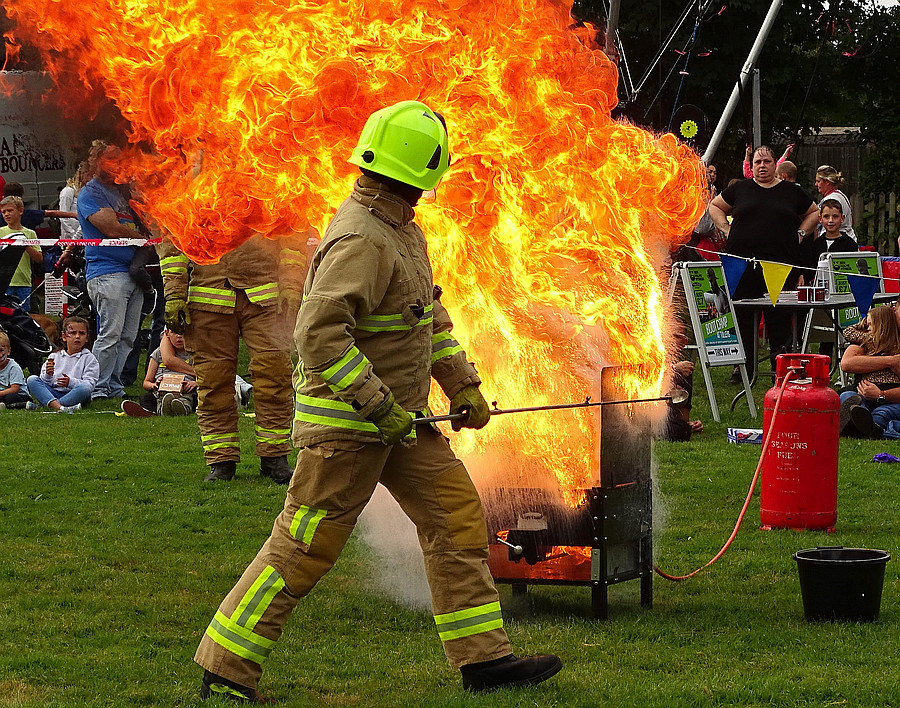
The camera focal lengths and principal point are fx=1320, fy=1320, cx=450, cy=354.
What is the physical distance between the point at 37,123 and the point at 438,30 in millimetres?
14115

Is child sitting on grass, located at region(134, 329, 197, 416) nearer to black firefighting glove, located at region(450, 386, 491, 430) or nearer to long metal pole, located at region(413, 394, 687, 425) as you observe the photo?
long metal pole, located at region(413, 394, 687, 425)

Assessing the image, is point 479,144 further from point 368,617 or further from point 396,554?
point 368,617

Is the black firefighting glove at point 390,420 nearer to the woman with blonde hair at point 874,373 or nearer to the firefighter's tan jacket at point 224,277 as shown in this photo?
the firefighter's tan jacket at point 224,277

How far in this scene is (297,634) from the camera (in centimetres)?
591

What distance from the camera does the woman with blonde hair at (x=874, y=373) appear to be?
35.4 feet

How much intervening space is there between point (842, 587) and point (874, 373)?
5340mm

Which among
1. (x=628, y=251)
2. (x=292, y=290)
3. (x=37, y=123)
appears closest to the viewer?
(x=628, y=251)

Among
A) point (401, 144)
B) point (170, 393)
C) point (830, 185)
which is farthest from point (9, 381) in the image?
point (830, 185)

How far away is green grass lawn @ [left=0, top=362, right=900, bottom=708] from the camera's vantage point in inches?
201

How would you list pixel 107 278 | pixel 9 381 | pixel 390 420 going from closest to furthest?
1. pixel 390 420
2. pixel 9 381
3. pixel 107 278

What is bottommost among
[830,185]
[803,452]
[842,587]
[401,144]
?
[842,587]

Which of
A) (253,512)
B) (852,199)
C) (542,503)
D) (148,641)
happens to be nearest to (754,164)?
(253,512)

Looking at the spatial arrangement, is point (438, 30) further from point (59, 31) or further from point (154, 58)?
point (59, 31)

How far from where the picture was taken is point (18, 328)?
1416 centimetres
